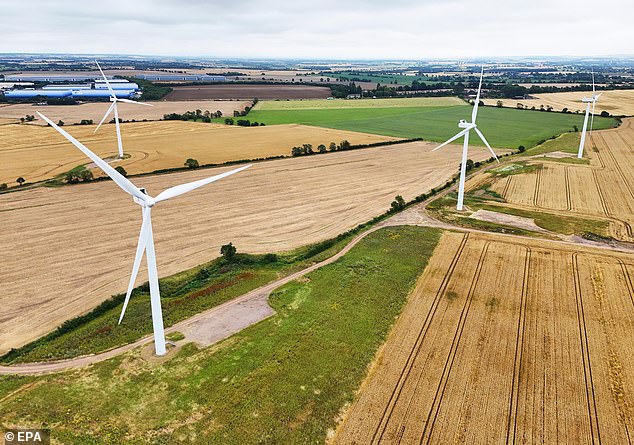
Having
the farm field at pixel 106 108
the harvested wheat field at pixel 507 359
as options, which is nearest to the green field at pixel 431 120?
the farm field at pixel 106 108

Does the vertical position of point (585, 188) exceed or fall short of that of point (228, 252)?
it exceeds it

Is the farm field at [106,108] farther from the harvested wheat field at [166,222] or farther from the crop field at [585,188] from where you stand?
the crop field at [585,188]

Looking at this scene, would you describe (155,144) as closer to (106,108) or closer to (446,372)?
(106,108)

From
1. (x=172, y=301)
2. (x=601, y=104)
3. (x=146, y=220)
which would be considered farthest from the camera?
(x=601, y=104)

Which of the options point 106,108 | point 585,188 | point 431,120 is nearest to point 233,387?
point 585,188

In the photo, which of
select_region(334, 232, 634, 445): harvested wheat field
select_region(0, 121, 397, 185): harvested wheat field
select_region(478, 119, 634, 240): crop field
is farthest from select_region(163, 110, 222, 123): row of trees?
select_region(334, 232, 634, 445): harvested wheat field

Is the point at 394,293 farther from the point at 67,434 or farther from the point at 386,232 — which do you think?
the point at 67,434
